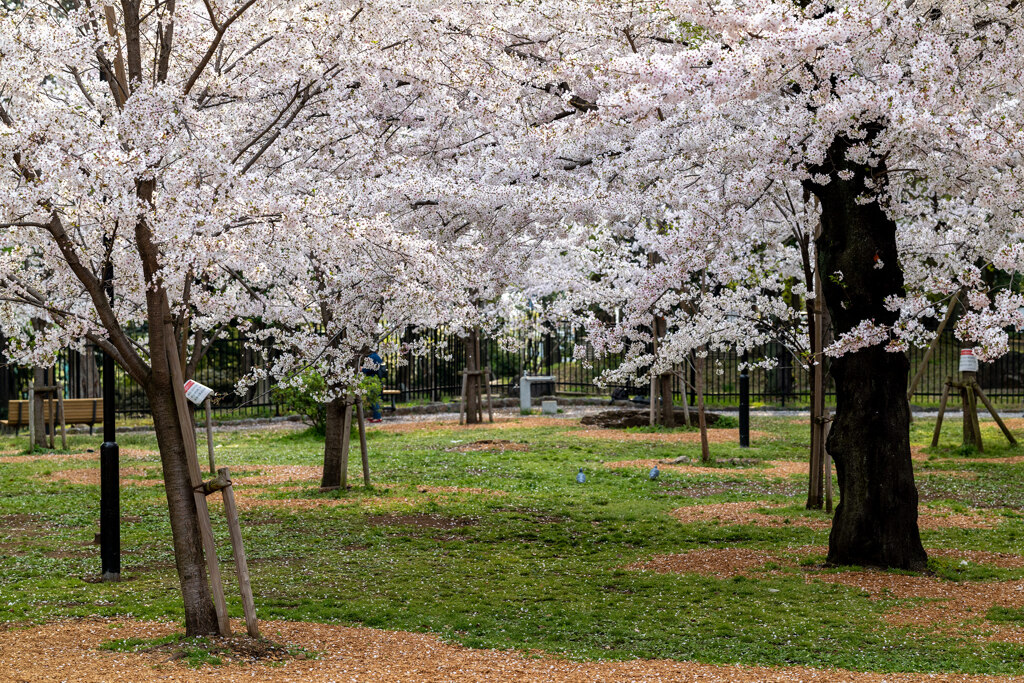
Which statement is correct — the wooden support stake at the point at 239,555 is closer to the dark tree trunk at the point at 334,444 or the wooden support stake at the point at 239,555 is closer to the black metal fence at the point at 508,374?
the dark tree trunk at the point at 334,444

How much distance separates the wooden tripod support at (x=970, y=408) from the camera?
1397 centimetres

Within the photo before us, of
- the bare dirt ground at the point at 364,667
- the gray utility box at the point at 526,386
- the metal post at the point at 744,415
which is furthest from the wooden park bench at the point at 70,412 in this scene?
the bare dirt ground at the point at 364,667

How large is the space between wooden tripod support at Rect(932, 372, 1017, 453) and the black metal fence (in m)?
7.08

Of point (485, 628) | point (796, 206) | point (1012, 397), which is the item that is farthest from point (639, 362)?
point (1012, 397)

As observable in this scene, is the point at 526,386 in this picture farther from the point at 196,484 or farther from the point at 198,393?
the point at 196,484

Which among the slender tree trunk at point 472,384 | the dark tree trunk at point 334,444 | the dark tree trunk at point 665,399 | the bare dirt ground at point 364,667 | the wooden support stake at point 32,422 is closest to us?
the bare dirt ground at point 364,667

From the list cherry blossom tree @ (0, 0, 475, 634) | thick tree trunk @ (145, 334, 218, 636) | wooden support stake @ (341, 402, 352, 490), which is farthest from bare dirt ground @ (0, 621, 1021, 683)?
wooden support stake @ (341, 402, 352, 490)

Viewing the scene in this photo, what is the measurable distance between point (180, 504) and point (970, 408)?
11.9 meters

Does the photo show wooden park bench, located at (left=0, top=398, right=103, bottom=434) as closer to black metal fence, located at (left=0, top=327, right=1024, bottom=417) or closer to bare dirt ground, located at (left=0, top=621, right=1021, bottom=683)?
black metal fence, located at (left=0, top=327, right=1024, bottom=417)

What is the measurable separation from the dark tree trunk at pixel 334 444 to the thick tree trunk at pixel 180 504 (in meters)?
5.82

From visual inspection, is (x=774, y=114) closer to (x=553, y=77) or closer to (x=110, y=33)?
(x=553, y=77)

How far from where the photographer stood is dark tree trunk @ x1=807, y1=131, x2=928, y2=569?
7602 millimetres

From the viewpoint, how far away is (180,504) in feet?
19.1

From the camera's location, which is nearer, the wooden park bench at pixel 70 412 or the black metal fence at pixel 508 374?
the wooden park bench at pixel 70 412
